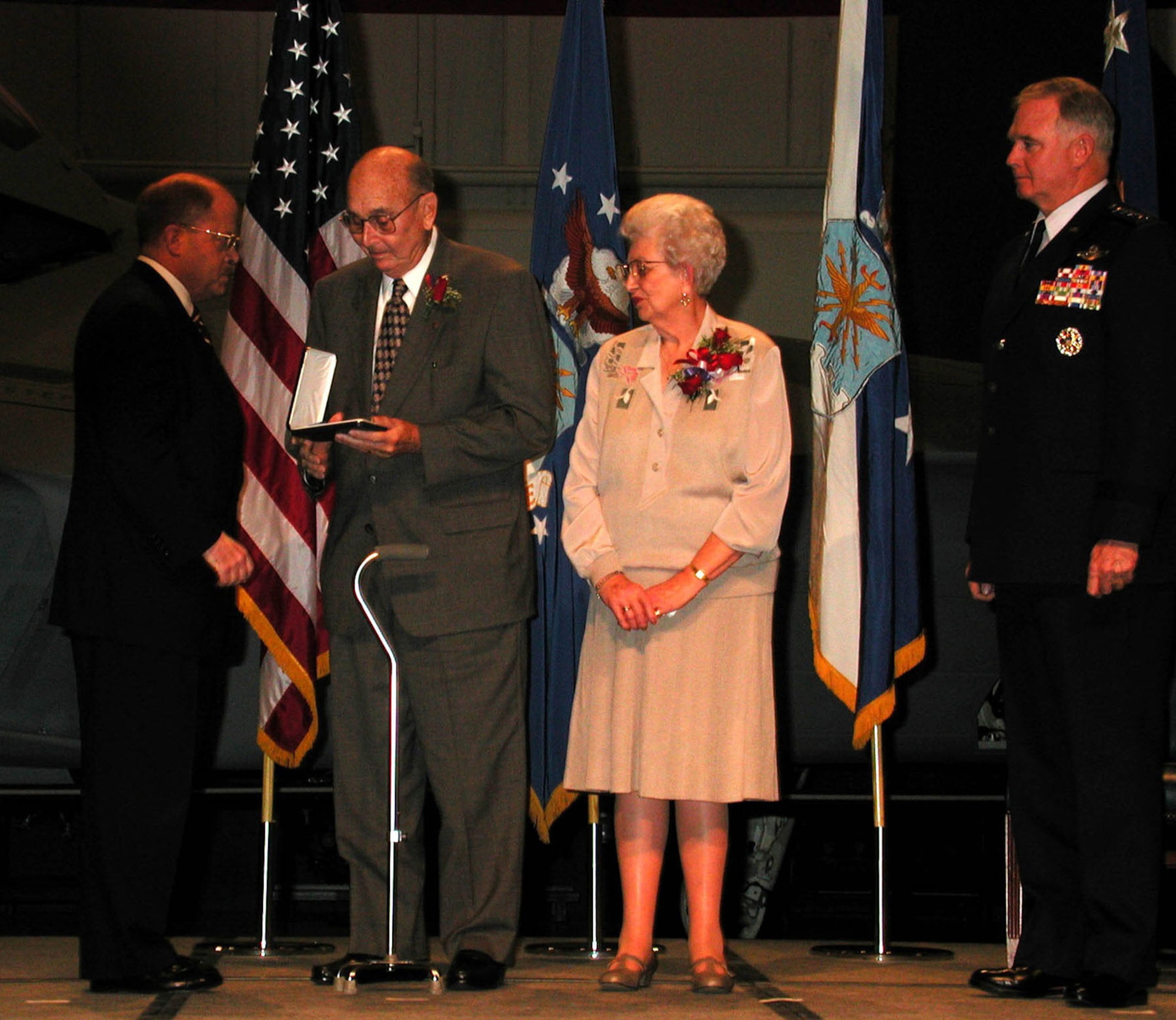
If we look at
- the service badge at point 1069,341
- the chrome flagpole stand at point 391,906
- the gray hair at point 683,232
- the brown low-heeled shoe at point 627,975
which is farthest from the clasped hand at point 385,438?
the service badge at point 1069,341

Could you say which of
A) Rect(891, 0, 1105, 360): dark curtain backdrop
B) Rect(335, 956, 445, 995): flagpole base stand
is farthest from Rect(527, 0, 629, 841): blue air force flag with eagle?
Rect(891, 0, 1105, 360): dark curtain backdrop

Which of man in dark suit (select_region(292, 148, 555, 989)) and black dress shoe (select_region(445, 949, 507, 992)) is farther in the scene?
man in dark suit (select_region(292, 148, 555, 989))

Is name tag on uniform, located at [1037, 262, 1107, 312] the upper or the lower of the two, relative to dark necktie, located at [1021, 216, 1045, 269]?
lower

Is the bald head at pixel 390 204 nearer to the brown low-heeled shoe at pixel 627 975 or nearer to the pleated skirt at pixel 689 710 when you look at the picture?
the pleated skirt at pixel 689 710

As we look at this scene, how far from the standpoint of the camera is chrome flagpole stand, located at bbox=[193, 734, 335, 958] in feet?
10.3

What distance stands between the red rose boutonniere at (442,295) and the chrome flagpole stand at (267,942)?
1.23 metres

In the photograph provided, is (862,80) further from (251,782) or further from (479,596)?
(251,782)

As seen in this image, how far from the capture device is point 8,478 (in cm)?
381

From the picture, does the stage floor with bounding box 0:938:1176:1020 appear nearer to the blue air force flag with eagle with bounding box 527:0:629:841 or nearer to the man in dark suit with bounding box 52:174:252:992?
the man in dark suit with bounding box 52:174:252:992

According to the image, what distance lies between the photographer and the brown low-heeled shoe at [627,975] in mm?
2598

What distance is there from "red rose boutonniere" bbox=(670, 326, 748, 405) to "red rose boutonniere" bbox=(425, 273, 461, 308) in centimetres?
44

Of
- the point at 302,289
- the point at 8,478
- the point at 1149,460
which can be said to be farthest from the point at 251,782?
the point at 1149,460

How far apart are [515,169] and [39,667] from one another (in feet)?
12.2

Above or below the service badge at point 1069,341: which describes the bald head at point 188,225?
above
